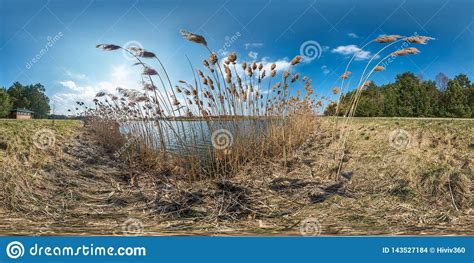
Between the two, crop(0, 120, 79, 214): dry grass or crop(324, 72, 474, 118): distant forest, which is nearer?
crop(0, 120, 79, 214): dry grass

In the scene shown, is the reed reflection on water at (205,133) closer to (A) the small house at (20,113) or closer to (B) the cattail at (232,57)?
(B) the cattail at (232,57)

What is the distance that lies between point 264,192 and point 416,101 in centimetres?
584

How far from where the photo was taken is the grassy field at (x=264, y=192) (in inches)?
80.4

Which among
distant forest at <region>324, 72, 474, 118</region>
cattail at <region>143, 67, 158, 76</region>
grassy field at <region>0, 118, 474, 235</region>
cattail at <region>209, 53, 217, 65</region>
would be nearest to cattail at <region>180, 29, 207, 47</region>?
cattail at <region>209, 53, 217, 65</region>

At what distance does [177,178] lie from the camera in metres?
2.92

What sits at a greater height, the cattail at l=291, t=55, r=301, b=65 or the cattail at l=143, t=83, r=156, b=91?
the cattail at l=291, t=55, r=301, b=65

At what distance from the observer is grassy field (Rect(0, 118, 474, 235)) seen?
80.4 inches

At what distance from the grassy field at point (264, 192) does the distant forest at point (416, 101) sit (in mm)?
1616

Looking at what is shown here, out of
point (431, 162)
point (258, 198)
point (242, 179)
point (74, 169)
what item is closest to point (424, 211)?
point (431, 162)

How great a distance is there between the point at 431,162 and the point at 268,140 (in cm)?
144

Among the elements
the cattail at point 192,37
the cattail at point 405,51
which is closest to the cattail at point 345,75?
the cattail at point 405,51

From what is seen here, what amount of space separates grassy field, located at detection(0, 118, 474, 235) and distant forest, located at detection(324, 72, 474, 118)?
1.62 meters

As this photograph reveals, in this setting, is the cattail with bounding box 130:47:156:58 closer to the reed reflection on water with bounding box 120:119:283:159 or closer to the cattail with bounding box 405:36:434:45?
the reed reflection on water with bounding box 120:119:283:159

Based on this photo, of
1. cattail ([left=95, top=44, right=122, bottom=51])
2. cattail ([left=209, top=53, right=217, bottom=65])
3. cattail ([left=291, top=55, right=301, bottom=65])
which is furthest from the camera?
cattail ([left=291, top=55, right=301, bottom=65])
